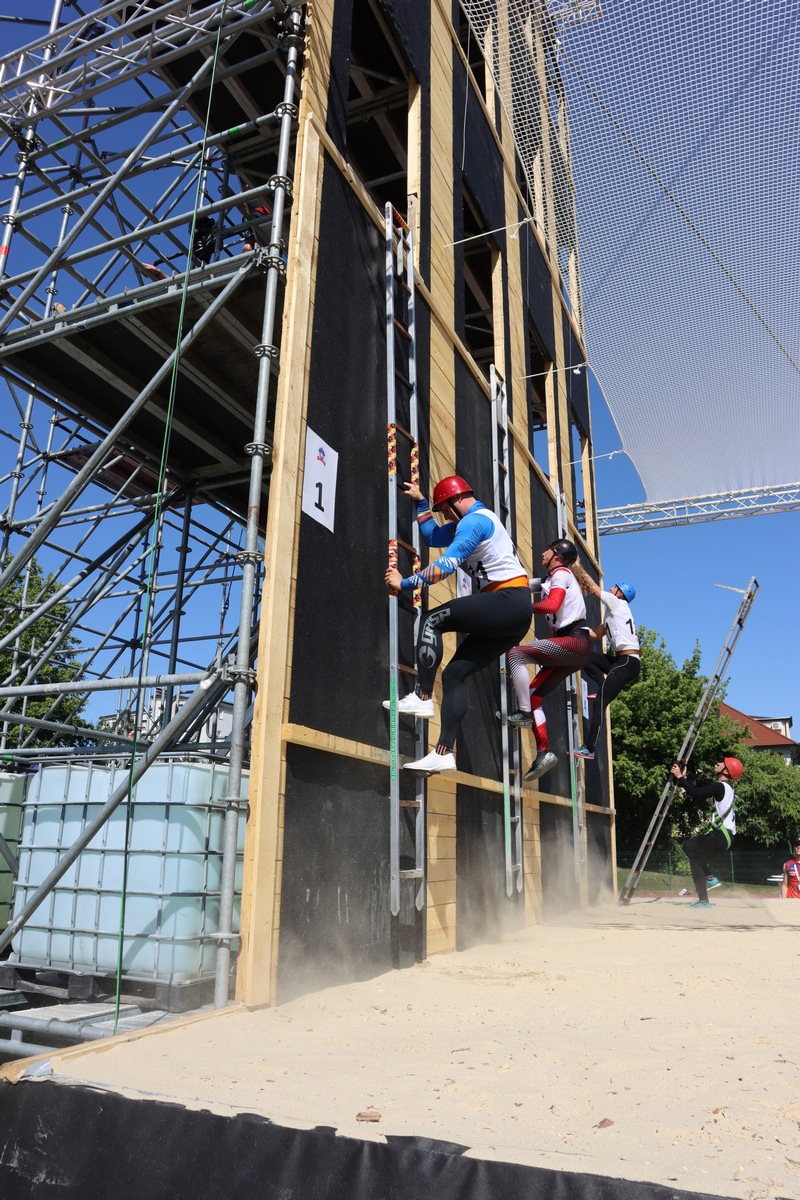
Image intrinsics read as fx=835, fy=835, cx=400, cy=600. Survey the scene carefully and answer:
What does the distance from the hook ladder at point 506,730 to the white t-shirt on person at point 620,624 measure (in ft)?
4.23

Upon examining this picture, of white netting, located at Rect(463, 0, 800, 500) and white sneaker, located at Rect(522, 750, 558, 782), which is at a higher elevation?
white netting, located at Rect(463, 0, 800, 500)

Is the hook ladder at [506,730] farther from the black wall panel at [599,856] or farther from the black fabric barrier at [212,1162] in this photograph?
the black fabric barrier at [212,1162]

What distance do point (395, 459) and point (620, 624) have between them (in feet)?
12.5

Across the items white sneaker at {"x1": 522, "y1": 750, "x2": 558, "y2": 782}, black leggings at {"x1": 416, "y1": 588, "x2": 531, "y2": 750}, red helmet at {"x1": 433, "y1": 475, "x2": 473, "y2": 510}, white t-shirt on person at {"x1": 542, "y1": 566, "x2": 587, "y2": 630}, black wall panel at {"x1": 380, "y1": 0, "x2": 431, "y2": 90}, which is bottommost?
white sneaker at {"x1": 522, "y1": 750, "x2": 558, "y2": 782}

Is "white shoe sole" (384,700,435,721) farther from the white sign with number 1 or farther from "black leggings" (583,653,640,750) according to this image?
"black leggings" (583,653,640,750)

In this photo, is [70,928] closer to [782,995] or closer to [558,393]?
[782,995]

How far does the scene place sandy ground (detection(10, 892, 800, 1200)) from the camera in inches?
91.0

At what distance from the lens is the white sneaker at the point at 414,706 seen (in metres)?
5.54

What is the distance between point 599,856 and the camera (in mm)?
13461

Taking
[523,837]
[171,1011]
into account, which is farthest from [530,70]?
[171,1011]

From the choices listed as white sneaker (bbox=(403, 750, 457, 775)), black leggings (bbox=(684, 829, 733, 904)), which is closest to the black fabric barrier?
white sneaker (bbox=(403, 750, 457, 775))

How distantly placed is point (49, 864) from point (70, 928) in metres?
0.41

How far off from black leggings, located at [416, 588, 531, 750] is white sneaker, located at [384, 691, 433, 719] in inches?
4.9

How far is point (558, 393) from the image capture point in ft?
44.5
